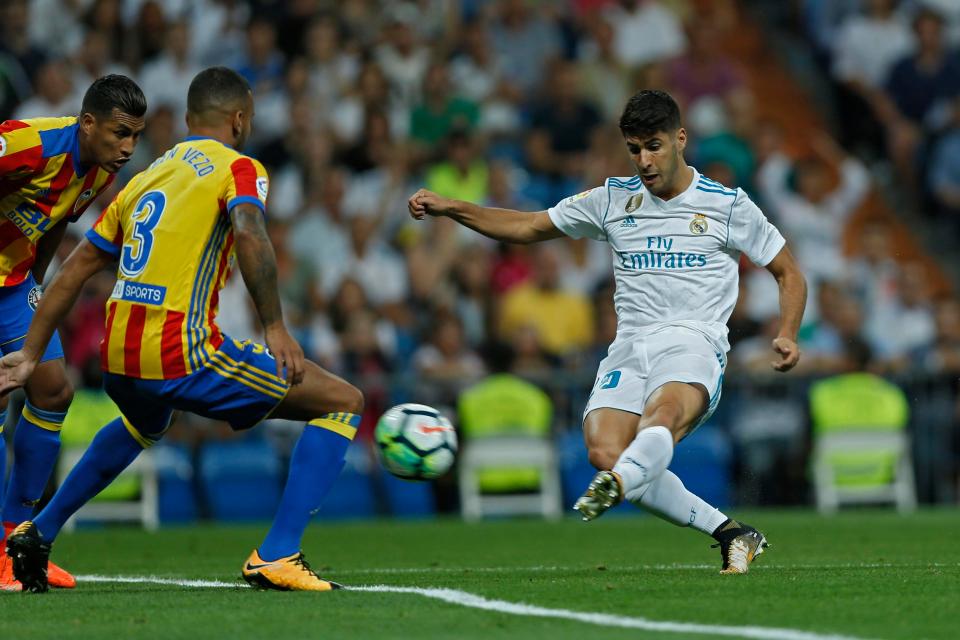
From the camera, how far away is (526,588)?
7430 millimetres

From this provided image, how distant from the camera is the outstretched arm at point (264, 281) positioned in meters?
6.89

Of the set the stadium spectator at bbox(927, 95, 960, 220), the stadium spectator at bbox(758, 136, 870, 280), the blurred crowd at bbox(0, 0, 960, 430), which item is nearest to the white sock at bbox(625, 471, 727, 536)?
the blurred crowd at bbox(0, 0, 960, 430)

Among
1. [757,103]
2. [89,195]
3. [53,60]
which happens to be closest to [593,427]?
[89,195]

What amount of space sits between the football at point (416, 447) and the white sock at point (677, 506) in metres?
1.01

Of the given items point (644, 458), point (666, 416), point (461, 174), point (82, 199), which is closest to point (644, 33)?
point (461, 174)

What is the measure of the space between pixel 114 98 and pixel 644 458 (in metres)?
3.04

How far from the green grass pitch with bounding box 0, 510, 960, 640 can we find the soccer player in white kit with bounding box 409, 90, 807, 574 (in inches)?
18.9

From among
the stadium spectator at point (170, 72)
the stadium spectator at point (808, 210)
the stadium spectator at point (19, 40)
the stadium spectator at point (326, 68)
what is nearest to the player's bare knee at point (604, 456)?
the stadium spectator at point (808, 210)

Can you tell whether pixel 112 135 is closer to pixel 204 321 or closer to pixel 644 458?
pixel 204 321

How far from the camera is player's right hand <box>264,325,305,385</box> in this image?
6.88 meters

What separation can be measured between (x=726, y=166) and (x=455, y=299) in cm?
322

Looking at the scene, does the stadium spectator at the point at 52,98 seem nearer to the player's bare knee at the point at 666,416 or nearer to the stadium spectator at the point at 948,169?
the stadium spectator at the point at 948,169

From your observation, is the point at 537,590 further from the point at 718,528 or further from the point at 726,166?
the point at 726,166

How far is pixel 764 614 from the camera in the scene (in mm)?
6125
